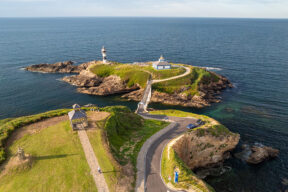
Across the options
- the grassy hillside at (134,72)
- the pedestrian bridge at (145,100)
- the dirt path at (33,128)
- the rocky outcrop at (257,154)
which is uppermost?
the grassy hillside at (134,72)

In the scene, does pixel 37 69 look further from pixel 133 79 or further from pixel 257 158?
pixel 257 158

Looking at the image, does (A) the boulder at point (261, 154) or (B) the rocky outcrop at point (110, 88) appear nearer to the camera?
(A) the boulder at point (261, 154)

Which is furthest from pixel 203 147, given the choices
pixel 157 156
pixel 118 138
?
pixel 118 138

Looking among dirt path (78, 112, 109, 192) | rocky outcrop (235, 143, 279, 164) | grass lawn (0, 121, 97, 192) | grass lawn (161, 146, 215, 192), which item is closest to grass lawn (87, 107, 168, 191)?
dirt path (78, 112, 109, 192)

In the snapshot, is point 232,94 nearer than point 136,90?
Yes

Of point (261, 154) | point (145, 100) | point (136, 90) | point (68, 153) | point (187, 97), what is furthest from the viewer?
point (136, 90)

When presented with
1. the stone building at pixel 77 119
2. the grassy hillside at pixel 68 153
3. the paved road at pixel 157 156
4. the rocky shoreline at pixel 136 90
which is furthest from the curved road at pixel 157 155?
the rocky shoreline at pixel 136 90

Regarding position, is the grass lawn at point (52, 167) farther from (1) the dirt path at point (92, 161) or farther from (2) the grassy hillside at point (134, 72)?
(2) the grassy hillside at point (134, 72)

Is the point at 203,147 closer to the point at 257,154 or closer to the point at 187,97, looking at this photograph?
the point at 257,154
